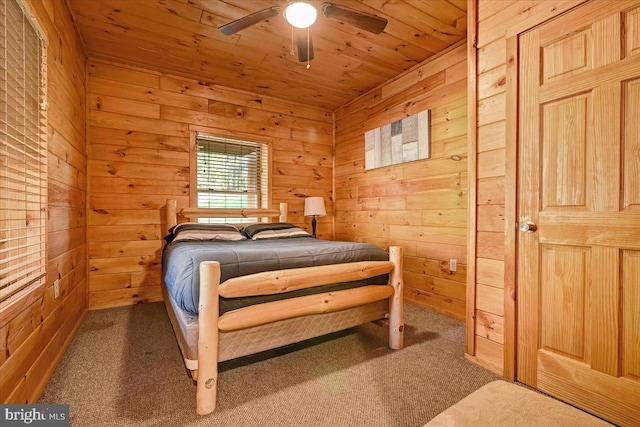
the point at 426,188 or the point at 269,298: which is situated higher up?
the point at 426,188

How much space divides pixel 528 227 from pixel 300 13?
6.31ft

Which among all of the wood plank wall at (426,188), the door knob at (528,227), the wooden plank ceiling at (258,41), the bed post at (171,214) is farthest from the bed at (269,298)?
the wooden plank ceiling at (258,41)

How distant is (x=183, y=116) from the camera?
11.5 ft

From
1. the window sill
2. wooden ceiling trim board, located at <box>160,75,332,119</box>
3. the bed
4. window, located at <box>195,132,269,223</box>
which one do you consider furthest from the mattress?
wooden ceiling trim board, located at <box>160,75,332,119</box>

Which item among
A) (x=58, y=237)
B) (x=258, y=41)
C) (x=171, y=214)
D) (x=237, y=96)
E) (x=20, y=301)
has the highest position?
(x=258, y=41)

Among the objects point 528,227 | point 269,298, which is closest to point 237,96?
point 269,298

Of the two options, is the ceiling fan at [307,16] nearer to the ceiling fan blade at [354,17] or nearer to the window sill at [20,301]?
the ceiling fan blade at [354,17]

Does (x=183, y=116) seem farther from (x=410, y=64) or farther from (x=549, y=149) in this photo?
(x=549, y=149)

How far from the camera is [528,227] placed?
1646 mm

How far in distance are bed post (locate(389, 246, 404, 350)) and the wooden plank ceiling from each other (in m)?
1.91

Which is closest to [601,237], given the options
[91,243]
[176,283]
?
[176,283]

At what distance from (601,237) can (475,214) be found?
62 centimetres

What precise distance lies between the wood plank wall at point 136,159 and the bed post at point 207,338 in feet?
7.36

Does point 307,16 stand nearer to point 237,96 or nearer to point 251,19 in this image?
point 251,19
